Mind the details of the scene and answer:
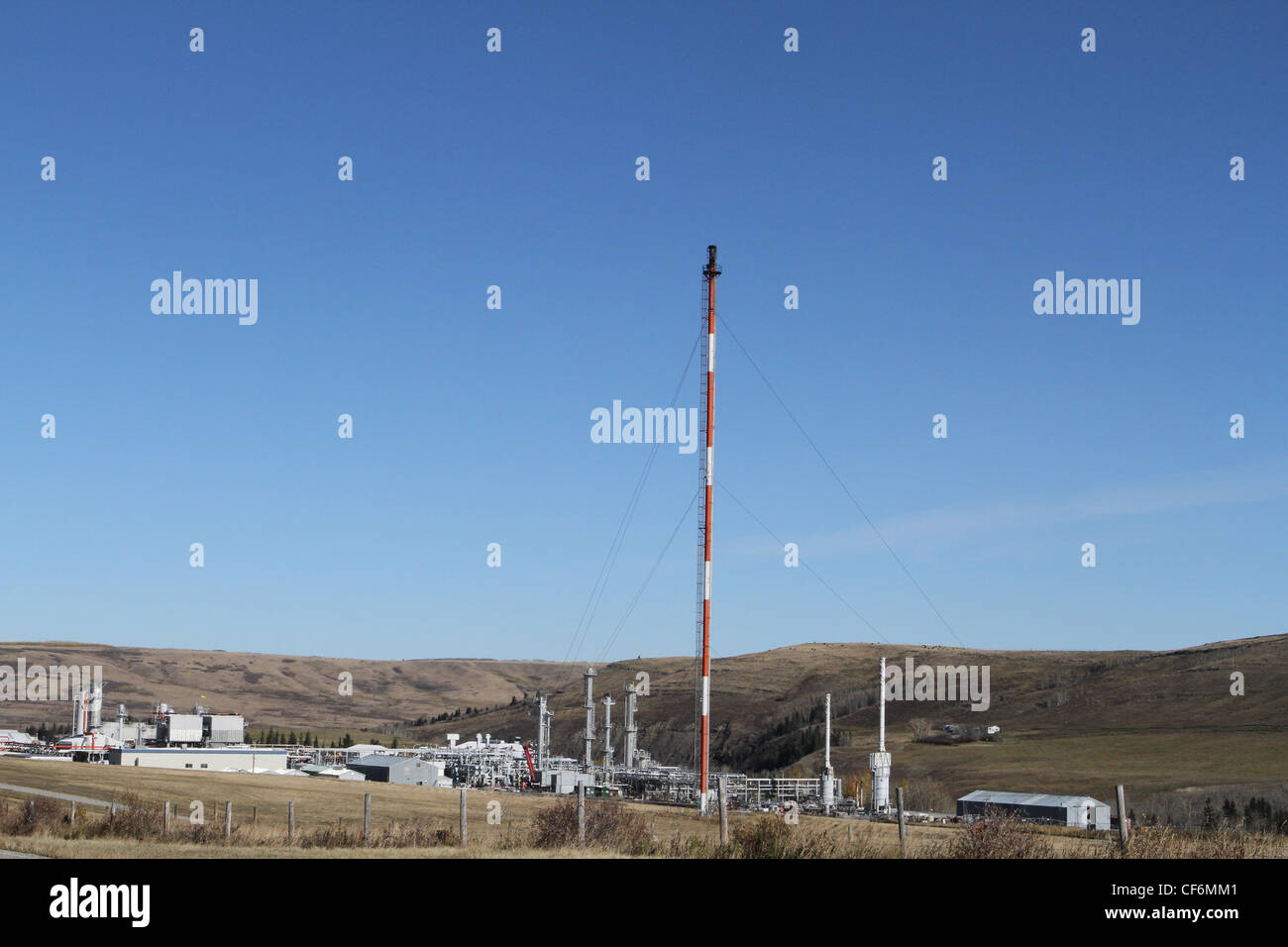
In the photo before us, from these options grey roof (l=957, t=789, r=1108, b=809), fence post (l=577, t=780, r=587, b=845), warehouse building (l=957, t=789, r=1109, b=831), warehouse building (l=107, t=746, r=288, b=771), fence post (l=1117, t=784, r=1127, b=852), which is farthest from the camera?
warehouse building (l=107, t=746, r=288, b=771)

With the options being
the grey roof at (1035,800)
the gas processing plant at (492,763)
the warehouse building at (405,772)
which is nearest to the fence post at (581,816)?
the gas processing plant at (492,763)

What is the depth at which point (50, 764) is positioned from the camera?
287ft

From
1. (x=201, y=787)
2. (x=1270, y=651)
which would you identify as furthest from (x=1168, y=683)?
(x=201, y=787)

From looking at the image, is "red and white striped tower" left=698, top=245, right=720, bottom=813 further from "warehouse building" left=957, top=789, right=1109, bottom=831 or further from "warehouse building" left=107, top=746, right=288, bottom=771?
"warehouse building" left=107, top=746, right=288, bottom=771

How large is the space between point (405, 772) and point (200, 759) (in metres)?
18.4

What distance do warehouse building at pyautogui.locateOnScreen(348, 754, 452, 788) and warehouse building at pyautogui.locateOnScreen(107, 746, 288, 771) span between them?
26.8 feet

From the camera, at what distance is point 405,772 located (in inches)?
4476

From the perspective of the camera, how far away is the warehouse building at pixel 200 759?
10950cm

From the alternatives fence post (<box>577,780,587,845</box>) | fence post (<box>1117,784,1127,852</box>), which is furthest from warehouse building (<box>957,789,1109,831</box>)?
fence post (<box>1117,784,1127,852</box>)

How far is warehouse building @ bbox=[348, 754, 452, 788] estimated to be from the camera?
371 ft

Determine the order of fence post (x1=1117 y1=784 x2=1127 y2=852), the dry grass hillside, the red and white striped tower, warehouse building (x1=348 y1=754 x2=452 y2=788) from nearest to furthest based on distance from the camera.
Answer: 1. fence post (x1=1117 y1=784 x2=1127 y2=852)
2. the red and white striped tower
3. the dry grass hillside
4. warehouse building (x1=348 y1=754 x2=452 y2=788)

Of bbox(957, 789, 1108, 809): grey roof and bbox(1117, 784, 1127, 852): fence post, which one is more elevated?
bbox(1117, 784, 1127, 852): fence post

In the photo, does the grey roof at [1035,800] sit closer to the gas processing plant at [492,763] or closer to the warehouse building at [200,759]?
the gas processing plant at [492,763]
